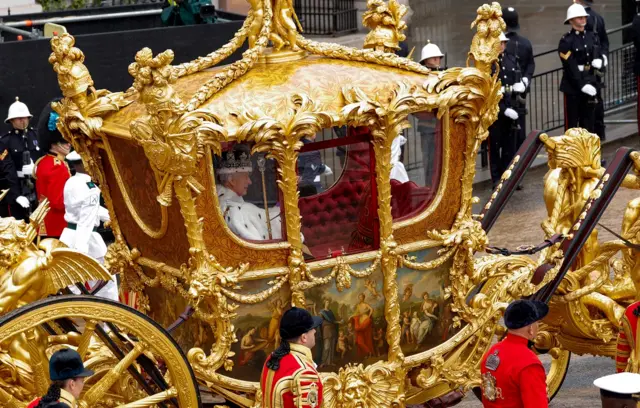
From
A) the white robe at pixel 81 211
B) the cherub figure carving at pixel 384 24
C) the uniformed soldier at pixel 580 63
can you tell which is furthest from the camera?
the uniformed soldier at pixel 580 63

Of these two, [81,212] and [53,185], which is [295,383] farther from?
[53,185]

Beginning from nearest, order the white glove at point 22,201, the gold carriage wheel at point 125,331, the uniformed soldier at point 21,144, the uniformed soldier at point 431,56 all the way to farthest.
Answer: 1. the gold carriage wheel at point 125,331
2. the white glove at point 22,201
3. the uniformed soldier at point 21,144
4. the uniformed soldier at point 431,56

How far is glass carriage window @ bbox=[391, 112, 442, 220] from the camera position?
816 centimetres

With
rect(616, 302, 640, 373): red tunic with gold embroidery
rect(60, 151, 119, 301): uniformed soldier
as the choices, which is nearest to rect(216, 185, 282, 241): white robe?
rect(616, 302, 640, 373): red tunic with gold embroidery

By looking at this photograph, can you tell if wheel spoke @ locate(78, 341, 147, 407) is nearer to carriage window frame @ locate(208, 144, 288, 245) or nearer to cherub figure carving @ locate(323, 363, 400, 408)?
carriage window frame @ locate(208, 144, 288, 245)

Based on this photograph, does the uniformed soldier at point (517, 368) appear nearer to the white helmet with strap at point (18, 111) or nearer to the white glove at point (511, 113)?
the white helmet with strap at point (18, 111)

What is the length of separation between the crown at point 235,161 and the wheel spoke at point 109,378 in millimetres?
1049

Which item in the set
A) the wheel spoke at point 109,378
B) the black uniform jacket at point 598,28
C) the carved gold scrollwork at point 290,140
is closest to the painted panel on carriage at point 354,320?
the carved gold scrollwork at point 290,140

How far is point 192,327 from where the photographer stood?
25.8ft

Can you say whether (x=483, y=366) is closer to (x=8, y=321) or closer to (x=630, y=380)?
(x=630, y=380)

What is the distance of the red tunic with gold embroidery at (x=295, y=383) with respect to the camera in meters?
6.93

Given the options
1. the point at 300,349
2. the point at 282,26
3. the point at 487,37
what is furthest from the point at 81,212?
the point at 300,349

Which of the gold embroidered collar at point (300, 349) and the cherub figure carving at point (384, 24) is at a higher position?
the cherub figure carving at point (384, 24)

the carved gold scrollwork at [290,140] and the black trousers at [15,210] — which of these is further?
the black trousers at [15,210]
